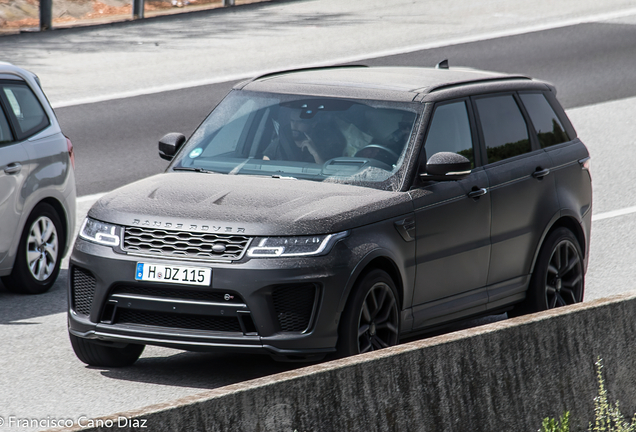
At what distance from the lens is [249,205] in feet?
22.3

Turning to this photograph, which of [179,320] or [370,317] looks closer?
[179,320]

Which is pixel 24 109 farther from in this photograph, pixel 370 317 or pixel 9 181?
pixel 370 317

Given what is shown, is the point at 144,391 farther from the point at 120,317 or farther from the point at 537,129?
the point at 537,129

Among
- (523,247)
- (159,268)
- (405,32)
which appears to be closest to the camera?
(159,268)

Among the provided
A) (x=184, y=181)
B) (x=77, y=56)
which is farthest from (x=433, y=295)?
(x=77, y=56)

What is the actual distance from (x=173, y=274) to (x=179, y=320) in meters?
0.29

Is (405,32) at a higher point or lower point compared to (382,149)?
higher

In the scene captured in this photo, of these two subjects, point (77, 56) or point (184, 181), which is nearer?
point (184, 181)

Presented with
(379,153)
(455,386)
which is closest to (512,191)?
(379,153)

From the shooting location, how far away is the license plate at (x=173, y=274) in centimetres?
654

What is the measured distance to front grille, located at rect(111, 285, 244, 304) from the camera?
656 centimetres

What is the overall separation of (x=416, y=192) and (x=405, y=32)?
703 inches

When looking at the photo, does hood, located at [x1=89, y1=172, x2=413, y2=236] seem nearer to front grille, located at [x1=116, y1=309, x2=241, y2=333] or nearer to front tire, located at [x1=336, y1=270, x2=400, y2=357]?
front tire, located at [x1=336, y1=270, x2=400, y2=357]

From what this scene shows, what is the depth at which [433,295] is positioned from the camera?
746 cm
